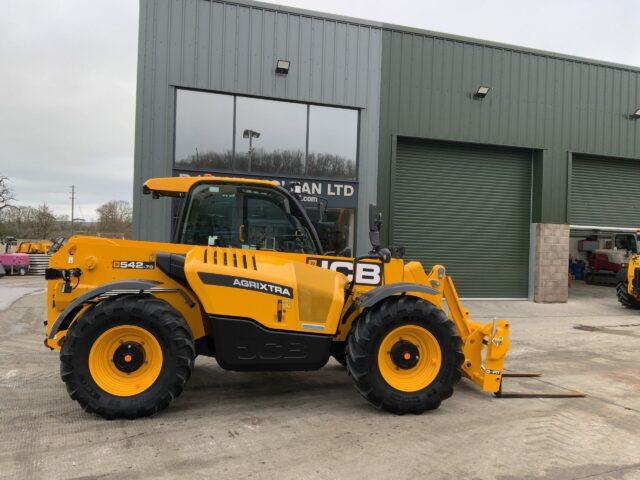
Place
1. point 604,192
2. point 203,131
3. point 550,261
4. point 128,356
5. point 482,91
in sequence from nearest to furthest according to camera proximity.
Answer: point 128,356, point 203,131, point 482,91, point 550,261, point 604,192

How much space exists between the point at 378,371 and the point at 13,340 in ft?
21.6

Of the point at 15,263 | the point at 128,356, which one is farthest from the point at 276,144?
the point at 15,263

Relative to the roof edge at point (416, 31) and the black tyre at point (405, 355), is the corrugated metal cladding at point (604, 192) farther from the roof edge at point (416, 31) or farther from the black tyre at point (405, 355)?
the black tyre at point (405, 355)

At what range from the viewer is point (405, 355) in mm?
4996

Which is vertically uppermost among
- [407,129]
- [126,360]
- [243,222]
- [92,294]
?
[407,129]

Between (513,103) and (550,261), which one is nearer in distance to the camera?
(513,103)

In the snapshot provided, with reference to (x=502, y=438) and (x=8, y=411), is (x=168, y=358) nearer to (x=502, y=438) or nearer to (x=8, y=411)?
(x=8, y=411)

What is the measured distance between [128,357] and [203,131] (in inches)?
314

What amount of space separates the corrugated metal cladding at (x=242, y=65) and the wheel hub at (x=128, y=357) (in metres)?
6.80

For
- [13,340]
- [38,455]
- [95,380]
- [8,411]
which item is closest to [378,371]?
[95,380]

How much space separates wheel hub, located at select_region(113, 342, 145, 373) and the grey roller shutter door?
30.7 feet

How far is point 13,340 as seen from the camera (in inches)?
331

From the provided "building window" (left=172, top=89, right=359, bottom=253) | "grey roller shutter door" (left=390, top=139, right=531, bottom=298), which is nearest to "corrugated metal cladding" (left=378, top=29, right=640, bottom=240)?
"grey roller shutter door" (left=390, top=139, right=531, bottom=298)

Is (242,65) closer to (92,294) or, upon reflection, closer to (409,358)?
(92,294)
